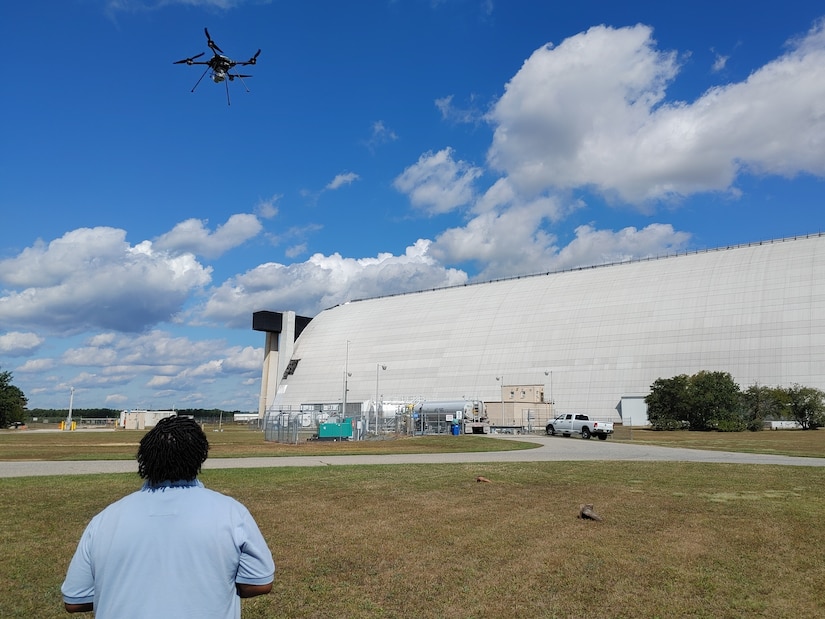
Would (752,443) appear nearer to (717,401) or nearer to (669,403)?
(717,401)

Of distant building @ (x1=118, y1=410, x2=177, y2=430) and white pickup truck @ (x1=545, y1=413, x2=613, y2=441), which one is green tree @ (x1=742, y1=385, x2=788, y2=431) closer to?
white pickup truck @ (x1=545, y1=413, x2=613, y2=441)

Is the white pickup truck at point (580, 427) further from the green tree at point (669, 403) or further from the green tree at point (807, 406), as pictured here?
the green tree at point (807, 406)

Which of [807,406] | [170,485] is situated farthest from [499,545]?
[807,406]

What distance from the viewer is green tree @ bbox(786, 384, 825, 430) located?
210 feet

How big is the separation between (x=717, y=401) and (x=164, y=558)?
73152mm

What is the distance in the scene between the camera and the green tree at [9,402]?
321 feet

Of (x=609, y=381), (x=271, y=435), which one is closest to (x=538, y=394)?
(x=609, y=381)

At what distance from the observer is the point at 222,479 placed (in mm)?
18984

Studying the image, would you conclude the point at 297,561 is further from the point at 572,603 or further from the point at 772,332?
the point at 772,332

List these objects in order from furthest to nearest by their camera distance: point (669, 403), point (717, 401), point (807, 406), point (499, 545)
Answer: point (669, 403), point (717, 401), point (807, 406), point (499, 545)

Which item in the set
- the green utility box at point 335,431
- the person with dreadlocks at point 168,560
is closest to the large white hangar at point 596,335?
the green utility box at point 335,431

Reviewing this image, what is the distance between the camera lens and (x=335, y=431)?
1807 inches

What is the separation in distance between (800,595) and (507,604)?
3.99 meters

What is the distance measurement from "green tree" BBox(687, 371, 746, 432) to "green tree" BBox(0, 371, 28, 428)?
9995cm
